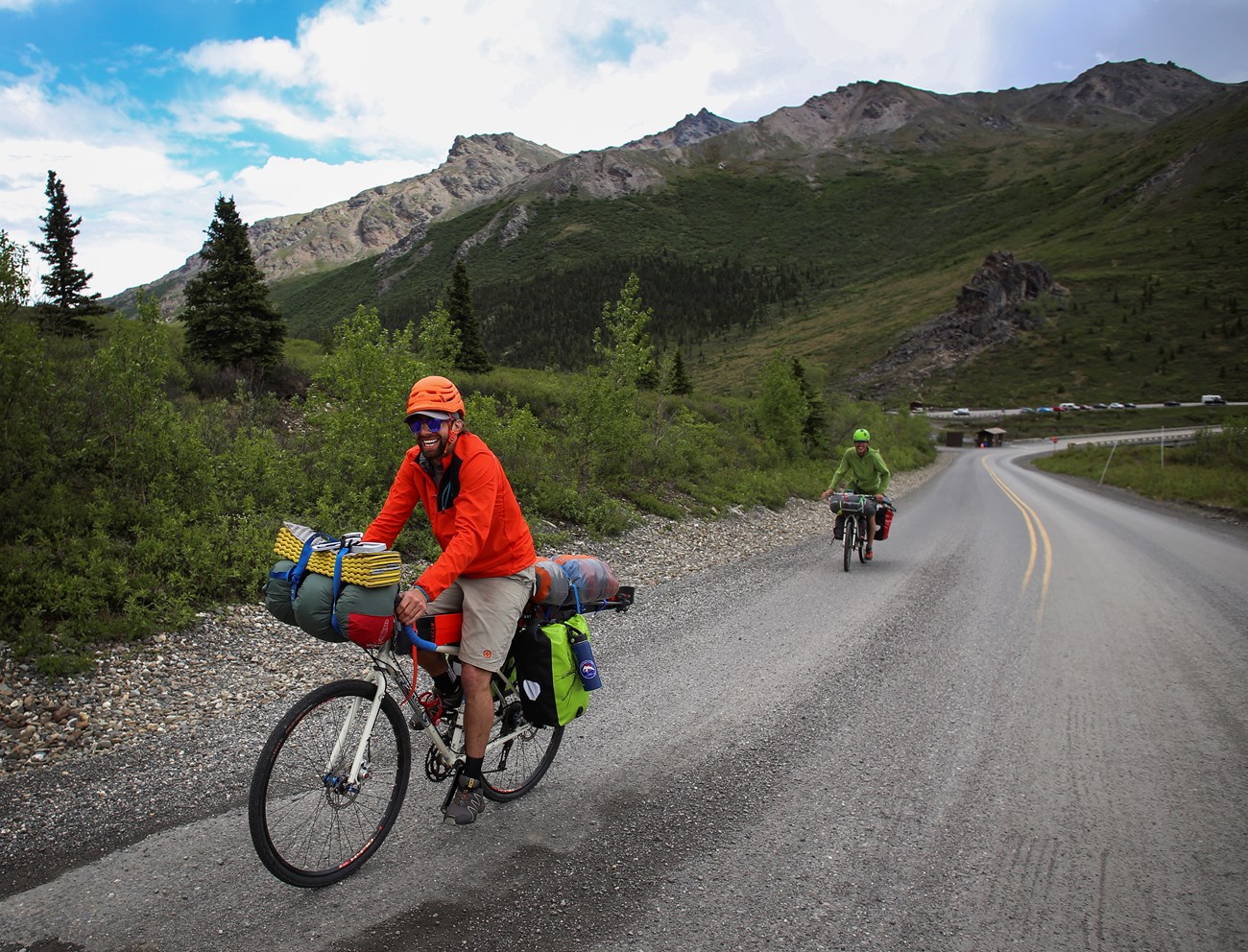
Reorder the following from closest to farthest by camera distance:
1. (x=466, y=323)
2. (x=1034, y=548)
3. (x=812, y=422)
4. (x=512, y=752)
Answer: (x=512, y=752) < (x=1034, y=548) < (x=466, y=323) < (x=812, y=422)

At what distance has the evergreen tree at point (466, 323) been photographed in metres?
31.2

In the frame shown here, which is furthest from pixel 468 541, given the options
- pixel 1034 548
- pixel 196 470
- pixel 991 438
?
pixel 991 438

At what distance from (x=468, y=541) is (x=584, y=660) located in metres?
1.10

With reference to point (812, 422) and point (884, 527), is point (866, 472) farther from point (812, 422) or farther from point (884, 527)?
point (812, 422)

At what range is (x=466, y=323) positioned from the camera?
3209 centimetres

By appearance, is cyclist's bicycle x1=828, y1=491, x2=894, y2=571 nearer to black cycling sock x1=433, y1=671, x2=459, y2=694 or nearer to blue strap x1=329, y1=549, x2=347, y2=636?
black cycling sock x1=433, y1=671, x2=459, y2=694

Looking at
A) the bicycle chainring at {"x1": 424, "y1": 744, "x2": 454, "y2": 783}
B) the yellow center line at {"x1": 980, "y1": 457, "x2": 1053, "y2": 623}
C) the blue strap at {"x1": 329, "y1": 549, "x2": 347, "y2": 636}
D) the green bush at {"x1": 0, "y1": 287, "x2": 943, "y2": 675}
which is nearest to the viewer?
the blue strap at {"x1": 329, "y1": 549, "x2": 347, "y2": 636}

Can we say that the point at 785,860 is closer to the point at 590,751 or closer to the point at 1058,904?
the point at 1058,904

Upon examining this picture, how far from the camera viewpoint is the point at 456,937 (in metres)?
2.80

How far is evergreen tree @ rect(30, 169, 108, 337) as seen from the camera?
1869 centimetres

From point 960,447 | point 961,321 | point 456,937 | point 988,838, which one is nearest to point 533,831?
point 456,937

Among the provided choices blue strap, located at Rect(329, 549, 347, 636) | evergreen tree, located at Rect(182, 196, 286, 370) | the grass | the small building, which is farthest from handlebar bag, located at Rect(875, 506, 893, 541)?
the small building

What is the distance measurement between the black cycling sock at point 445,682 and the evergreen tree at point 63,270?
17889 millimetres

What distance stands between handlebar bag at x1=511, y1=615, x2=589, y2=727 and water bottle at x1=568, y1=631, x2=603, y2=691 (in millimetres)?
73
